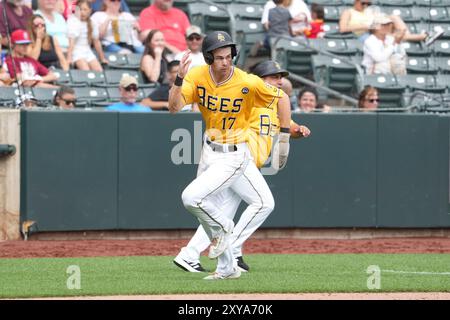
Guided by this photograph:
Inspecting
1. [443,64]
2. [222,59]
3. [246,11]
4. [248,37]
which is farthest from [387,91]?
[222,59]

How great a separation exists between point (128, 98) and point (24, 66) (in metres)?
1.40

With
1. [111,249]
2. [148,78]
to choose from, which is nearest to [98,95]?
[148,78]

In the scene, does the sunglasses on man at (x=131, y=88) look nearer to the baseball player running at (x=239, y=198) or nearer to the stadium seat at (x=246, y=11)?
the baseball player running at (x=239, y=198)

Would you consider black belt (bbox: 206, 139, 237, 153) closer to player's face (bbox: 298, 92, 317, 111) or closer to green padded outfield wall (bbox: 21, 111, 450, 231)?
green padded outfield wall (bbox: 21, 111, 450, 231)

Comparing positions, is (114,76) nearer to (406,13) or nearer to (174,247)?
(174,247)

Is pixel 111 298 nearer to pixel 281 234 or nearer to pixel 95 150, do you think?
pixel 95 150

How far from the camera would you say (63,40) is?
47.1 feet

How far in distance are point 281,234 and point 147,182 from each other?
1.85 m

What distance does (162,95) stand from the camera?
13820mm

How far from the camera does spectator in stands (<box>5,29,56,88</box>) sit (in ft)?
43.6

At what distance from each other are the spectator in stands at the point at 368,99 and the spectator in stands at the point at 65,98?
3725 millimetres

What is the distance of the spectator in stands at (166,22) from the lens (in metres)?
15.1

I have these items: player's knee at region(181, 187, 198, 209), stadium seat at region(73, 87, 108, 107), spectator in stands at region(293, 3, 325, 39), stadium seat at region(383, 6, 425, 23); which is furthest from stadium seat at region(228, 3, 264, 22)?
player's knee at region(181, 187, 198, 209)

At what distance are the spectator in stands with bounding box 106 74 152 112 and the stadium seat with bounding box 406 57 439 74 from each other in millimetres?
4867
